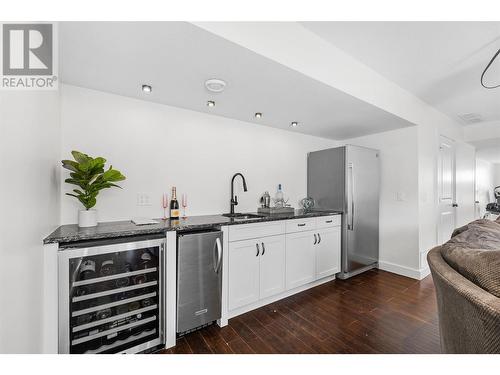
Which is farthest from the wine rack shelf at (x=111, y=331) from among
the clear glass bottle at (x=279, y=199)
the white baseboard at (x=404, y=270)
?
the white baseboard at (x=404, y=270)

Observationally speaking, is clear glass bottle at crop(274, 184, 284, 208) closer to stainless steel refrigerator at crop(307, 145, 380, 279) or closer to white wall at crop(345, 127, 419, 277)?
stainless steel refrigerator at crop(307, 145, 380, 279)

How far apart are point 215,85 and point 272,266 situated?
1854 millimetres

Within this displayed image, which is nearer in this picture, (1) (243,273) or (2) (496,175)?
(1) (243,273)

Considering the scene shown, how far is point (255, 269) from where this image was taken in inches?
88.2

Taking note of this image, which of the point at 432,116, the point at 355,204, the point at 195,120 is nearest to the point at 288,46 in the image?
the point at 195,120

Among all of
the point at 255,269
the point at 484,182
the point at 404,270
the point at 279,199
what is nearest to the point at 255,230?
the point at 255,269

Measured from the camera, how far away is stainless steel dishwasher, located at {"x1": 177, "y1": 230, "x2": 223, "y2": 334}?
1.78 meters

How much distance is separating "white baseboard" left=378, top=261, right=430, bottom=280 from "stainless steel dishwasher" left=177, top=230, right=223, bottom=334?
8.92 ft

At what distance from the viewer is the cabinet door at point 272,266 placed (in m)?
2.30

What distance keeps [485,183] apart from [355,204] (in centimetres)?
837

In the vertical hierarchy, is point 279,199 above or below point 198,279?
above

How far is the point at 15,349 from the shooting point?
92cm

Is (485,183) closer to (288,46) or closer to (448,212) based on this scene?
(448,212)

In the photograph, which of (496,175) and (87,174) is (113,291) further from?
(496,175)
